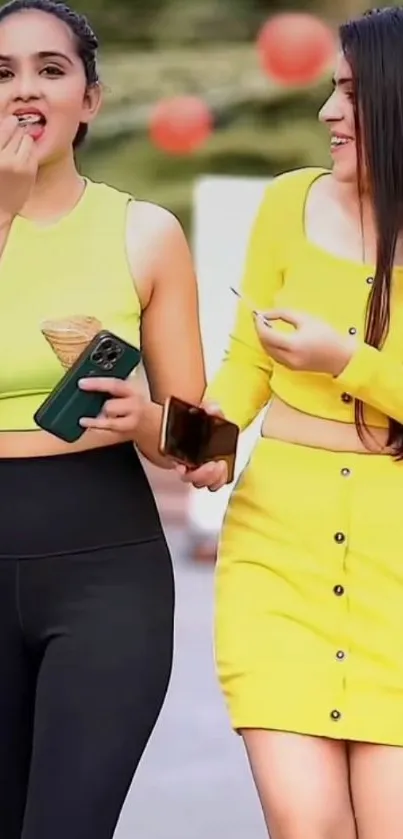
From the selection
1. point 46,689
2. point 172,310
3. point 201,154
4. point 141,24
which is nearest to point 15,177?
point 172,310

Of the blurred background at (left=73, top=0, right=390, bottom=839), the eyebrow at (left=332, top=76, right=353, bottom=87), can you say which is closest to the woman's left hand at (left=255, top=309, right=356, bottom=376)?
the eyebrow at (left=332, top=76, right=353, bottom=87)

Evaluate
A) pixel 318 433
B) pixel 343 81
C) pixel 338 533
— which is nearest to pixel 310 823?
pixel 338 533

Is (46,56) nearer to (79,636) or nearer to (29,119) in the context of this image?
(29,119)

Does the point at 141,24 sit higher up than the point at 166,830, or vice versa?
the point at 141,24

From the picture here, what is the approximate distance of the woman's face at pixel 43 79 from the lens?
212cm

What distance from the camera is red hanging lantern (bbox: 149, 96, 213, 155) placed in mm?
9727

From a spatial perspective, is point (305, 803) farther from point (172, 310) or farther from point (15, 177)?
point (15, 177)

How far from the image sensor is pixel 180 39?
11500 mm

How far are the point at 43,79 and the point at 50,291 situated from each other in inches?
11.5

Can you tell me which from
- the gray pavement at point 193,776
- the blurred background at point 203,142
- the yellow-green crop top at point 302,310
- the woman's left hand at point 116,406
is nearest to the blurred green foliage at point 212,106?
the blurred background at point 203,142

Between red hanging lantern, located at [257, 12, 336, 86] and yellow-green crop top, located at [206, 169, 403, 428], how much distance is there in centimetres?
643

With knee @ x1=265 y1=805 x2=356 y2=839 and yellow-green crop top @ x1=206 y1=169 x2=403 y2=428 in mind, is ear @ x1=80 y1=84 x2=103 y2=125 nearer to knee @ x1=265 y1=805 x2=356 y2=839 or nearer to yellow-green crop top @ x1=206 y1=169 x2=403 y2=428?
yellow-green crop top @ x1=206 y1=169 x2=403 y2=428

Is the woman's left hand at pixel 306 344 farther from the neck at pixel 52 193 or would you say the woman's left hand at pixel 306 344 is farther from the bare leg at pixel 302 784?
the bare leg at pixel 302 784

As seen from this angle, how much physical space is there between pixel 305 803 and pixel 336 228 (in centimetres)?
78
